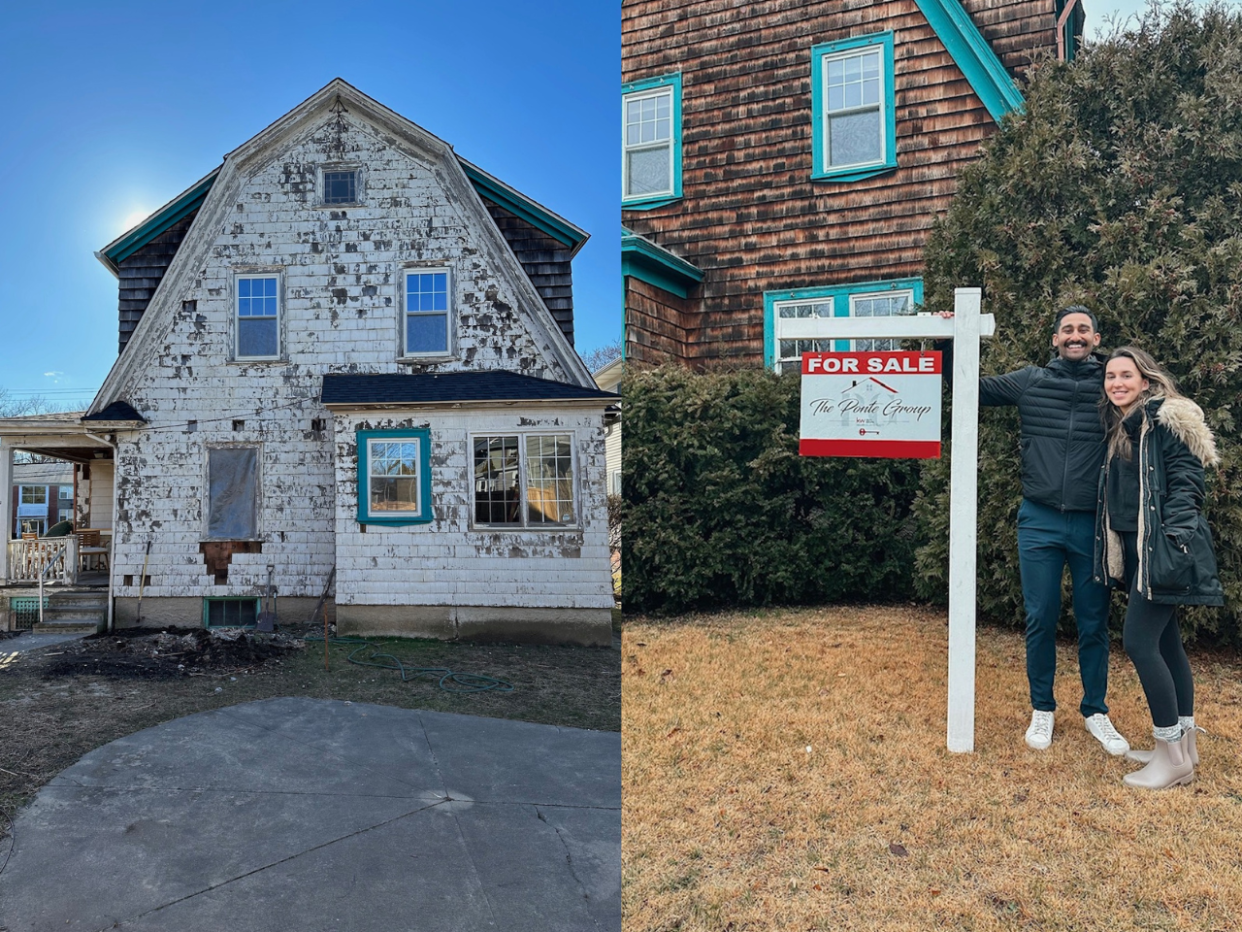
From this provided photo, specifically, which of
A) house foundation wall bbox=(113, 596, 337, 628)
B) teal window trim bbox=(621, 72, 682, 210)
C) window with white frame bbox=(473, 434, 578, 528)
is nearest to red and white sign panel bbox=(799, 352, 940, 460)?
teal window trim bbox=(621, 72, 682, 210)

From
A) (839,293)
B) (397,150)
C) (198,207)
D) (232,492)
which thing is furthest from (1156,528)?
(198,207)

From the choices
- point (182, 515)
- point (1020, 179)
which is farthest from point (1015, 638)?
point (182, 515)

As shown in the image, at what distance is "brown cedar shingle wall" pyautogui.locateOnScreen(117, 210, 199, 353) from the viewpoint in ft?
23.3

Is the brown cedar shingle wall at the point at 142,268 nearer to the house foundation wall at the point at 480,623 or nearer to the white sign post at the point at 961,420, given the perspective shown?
the house foundation wall at the point at 480,623

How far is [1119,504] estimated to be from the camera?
192 centimetres

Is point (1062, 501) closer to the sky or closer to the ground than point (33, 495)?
closer to the sky

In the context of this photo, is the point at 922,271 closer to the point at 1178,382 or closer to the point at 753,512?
the point at 1178,382

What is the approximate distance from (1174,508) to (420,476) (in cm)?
539

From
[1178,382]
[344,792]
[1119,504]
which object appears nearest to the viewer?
[1119,504]

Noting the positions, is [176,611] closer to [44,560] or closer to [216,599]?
[216,599]

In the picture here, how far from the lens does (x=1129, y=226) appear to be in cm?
233

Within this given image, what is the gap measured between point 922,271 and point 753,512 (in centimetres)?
135

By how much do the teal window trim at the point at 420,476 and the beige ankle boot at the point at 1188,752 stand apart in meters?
5.25

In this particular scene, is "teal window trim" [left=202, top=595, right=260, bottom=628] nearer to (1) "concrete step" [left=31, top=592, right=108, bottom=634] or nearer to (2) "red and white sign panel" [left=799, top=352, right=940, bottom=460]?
(1) "concrete step" [left=31, top=592, right=108, bottom=634]
